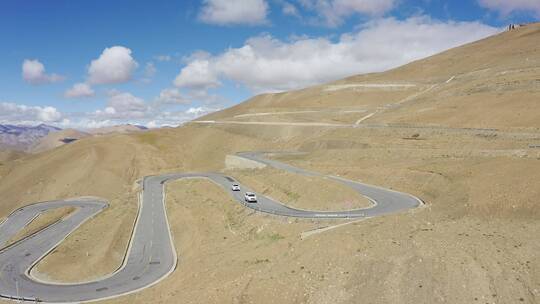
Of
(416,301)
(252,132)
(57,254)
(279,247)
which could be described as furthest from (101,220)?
(252,132)

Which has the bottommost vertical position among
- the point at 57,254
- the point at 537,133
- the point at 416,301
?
the point at 57,254

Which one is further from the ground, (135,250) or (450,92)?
(450,92)

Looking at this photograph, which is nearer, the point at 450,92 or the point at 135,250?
the point at 135,250

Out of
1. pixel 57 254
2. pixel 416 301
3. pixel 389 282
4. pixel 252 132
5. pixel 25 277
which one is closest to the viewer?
pixel 416 301

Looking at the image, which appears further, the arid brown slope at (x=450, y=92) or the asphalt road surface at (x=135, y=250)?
the arid brown slope at (x=450, y=92)

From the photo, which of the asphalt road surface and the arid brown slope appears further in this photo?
the arid brown slope

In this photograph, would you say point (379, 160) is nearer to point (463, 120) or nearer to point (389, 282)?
point (463, 120)

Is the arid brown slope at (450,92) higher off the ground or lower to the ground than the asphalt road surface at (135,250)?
higher

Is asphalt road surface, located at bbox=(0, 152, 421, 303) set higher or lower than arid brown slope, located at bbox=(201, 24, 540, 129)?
lower
